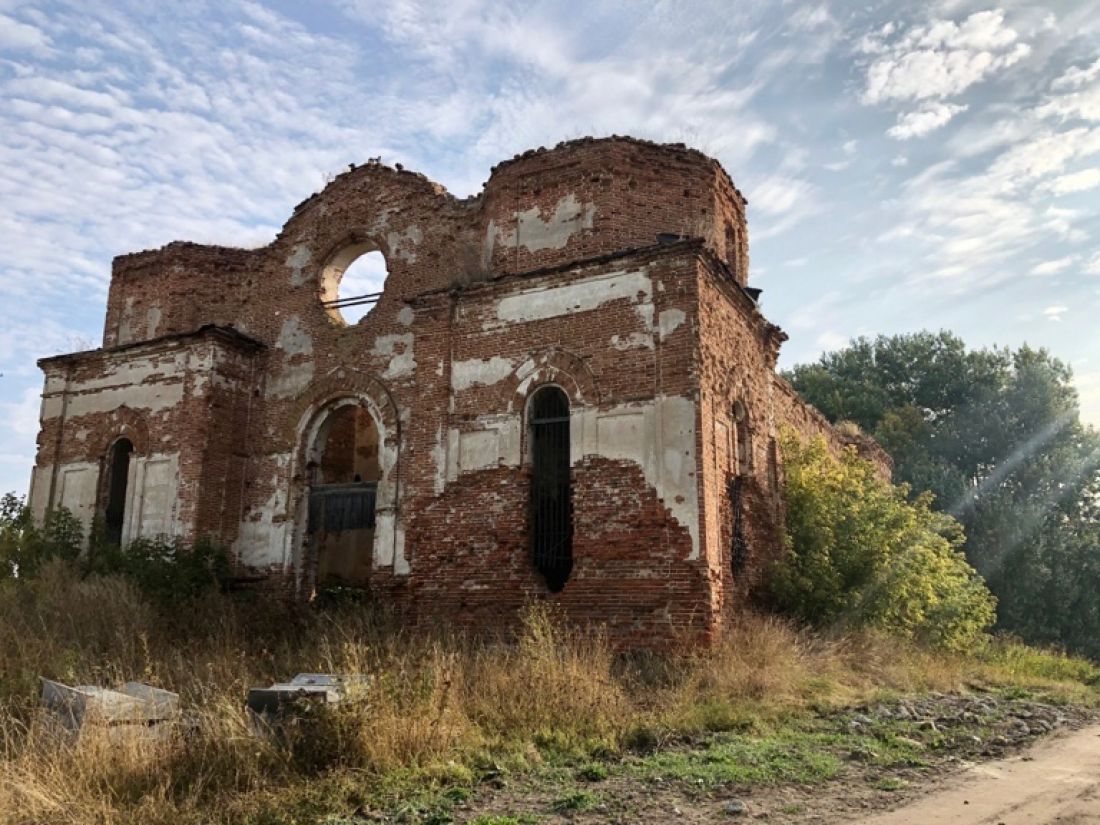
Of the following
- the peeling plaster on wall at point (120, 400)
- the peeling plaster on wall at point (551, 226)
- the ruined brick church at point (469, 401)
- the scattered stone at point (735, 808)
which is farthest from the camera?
the peeling plaster on wall at point (120, 400)

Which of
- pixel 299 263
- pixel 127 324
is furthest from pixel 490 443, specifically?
pixel 127 324

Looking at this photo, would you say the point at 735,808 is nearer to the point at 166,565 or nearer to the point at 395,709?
the point at 395,709

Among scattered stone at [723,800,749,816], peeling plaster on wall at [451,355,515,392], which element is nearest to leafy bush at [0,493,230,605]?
peeling plaster on wall at [451,355,515,392]

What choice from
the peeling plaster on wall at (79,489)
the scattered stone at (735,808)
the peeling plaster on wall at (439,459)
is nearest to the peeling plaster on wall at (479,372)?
the peeling plaster on wall at (439,459)

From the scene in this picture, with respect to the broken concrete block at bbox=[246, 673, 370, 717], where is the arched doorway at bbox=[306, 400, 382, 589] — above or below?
above

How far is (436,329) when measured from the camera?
529 inches

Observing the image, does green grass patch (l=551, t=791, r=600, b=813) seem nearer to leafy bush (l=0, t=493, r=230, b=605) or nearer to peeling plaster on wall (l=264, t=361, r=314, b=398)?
leafy bush (l=0, t=493, r=230, b=605)

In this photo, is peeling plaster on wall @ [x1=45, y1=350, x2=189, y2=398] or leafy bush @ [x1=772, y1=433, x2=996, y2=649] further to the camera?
peeling plaster on wall @ [x1=45, y1=350, x2=189, y2=398]

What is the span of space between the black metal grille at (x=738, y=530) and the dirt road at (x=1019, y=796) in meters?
4.75

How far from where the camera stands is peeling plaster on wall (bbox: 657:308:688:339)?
11.6m

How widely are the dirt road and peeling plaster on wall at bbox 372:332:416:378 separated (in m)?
9.78

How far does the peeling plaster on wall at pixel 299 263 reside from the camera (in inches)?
622

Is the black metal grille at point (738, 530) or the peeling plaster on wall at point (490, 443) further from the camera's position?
the peeling plaster on wall at point (490, 443)

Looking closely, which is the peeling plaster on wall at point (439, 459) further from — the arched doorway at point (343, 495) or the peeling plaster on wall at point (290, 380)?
the peeling plaster on wall at point (290, 380)
